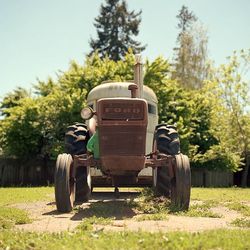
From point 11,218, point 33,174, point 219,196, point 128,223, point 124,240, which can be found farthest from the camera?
point 33,174

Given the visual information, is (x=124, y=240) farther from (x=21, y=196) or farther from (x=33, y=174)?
(x=33, y=174)

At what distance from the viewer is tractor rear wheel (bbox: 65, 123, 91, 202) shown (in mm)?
10039

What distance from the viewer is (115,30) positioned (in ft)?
157

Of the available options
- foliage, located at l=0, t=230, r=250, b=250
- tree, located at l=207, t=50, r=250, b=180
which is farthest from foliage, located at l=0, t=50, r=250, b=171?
foliage, located at l=0, t=230, r=250, b=250

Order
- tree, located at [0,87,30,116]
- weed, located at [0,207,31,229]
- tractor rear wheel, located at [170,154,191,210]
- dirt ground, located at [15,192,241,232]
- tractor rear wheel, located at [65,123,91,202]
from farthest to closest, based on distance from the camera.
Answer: tree, located at [0,87,30,116] < tractor rear wheel, located at [65,123,91,202] < tractor rear wheel, located at [170,154,191,210] < weed, located at [0,207,31,229] < dirt ground, located at [15,192,241,232]

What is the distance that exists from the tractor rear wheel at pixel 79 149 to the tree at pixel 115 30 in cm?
3607

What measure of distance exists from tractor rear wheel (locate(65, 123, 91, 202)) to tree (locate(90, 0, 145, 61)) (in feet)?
118

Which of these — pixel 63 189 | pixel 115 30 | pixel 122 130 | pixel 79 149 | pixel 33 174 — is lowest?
pixel 63 189

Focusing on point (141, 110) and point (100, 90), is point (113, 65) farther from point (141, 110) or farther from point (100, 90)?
point (141, 110)

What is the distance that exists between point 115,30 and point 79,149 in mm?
39282

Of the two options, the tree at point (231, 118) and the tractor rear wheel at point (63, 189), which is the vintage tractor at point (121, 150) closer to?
the tractor rear wheel at point (63, 189)

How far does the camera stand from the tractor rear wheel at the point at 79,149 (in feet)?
32.9

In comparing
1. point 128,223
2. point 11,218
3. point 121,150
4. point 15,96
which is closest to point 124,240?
point 128,223

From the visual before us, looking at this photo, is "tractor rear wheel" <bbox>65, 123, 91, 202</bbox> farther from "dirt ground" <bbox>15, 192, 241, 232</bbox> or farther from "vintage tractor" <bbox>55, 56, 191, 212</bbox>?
"dirt ground" <bbox>15, 192, 241, 232</bbox>
